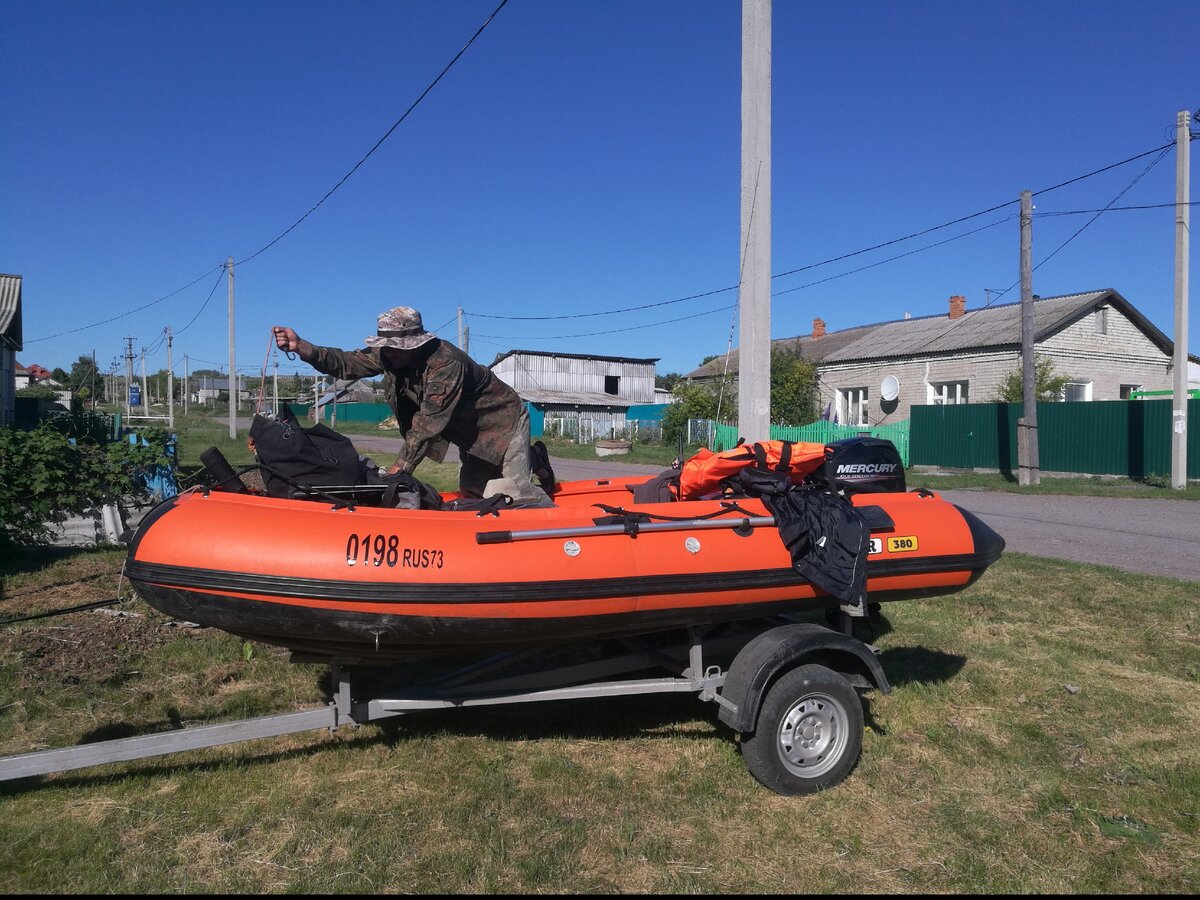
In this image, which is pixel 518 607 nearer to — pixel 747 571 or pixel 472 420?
pixel 747 571

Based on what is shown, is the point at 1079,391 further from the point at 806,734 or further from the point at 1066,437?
the point at 806,734

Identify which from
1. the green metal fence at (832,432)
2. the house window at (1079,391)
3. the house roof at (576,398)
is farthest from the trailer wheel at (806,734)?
the house roof at (576,398)

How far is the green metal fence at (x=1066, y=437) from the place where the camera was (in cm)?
1842

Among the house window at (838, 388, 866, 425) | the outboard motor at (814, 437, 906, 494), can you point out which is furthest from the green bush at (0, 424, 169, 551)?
the house window at (838, 388, 866, 425)

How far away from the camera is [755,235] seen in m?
7.19

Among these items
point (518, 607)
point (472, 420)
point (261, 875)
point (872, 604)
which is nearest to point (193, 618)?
point (261, 875)

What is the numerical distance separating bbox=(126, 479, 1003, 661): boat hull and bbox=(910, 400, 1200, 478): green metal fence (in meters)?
18.1

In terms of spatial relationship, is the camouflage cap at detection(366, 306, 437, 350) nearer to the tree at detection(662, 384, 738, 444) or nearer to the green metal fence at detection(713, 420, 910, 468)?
the green metal fence at detection(713, 420, 910, 468)

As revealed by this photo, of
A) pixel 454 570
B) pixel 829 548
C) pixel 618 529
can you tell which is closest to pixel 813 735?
pixel 829 548

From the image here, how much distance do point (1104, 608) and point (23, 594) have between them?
336 inches

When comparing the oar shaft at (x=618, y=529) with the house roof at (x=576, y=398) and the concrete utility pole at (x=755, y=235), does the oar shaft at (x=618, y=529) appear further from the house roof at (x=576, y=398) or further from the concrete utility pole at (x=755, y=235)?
the house roof at (x=576, y=398)

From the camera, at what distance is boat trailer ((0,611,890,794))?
149 inches

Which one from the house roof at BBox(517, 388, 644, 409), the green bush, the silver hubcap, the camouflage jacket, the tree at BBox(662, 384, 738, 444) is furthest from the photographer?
the house roof at BBox(517, 388, 644, 409)

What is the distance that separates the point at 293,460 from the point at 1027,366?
57.8ft
